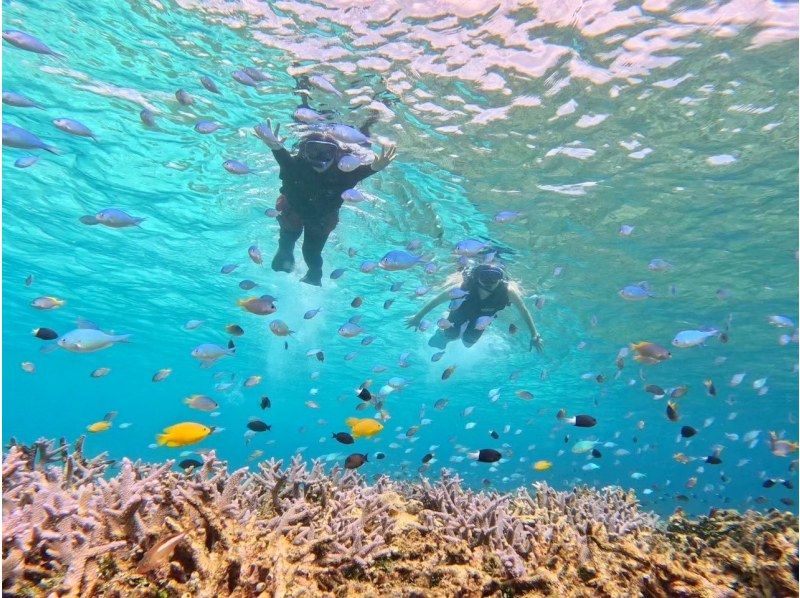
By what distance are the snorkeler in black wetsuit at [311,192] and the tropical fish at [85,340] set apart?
490 cm

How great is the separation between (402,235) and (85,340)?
14.0 metres

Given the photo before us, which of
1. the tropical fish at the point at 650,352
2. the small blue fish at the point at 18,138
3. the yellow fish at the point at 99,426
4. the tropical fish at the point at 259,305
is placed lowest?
the tropical fish at the point at 650,352

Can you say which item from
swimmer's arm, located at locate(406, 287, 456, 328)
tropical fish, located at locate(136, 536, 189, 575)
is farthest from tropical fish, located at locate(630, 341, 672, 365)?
tropical fish, located at locate(136, 536, 189, 575)

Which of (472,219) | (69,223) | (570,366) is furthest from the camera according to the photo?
(570,366)

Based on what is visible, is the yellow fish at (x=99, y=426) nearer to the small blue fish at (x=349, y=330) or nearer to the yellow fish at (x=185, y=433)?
the yellow fish at (x=185, y=433)

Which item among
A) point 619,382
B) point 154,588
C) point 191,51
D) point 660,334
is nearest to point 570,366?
point 619,382

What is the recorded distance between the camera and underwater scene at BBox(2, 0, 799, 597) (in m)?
2.98

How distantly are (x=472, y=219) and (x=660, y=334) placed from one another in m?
17.0

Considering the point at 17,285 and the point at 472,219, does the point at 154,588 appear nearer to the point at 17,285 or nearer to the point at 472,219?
the point at 472,219

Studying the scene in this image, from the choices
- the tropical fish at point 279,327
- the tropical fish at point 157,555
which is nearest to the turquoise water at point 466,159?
the tropical fish at point 279,327

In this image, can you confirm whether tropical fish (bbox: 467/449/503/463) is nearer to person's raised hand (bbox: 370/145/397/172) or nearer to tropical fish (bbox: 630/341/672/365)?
tropical fish (bbox: 630/341/672/365)

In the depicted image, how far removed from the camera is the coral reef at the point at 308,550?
2535 millimetres

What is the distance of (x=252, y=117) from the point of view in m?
13.1

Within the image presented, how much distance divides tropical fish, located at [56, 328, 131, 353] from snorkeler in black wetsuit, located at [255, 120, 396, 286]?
4899 millimetres
